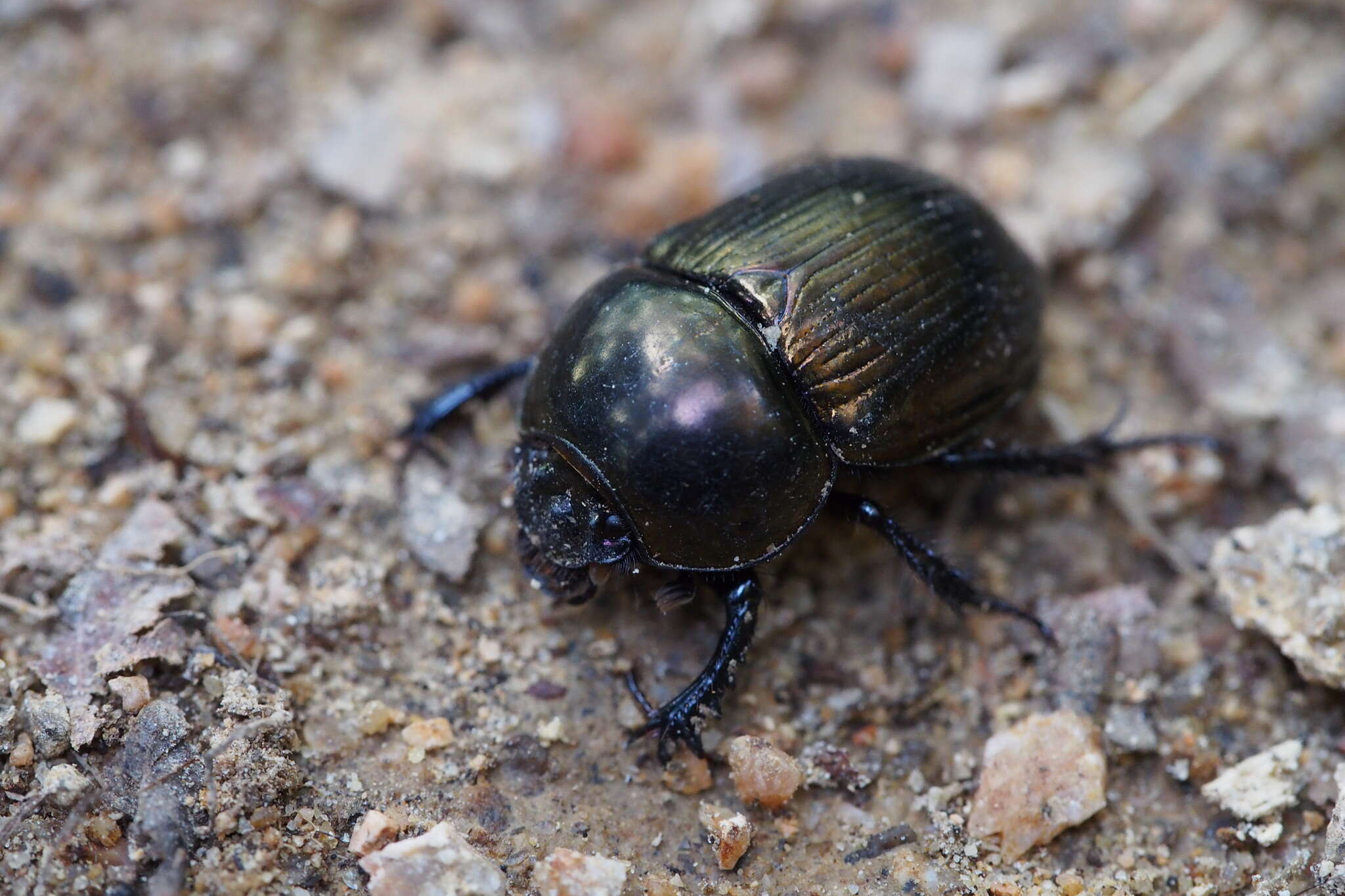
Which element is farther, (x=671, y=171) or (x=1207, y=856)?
(x=671, y=171)

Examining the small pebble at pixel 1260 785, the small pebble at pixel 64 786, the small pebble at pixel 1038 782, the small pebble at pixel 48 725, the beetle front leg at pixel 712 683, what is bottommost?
the small pebble at pixel 1260 785

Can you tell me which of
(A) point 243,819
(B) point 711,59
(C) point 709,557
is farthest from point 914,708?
(B) point 711,59

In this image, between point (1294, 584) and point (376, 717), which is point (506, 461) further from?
point (1294, 584)

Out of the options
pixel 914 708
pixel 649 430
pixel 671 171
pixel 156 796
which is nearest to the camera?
pixel 156 796

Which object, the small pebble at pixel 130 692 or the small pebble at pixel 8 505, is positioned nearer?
the small pebble at pixel 130 692

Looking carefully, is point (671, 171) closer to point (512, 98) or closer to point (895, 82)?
point (512, 98)

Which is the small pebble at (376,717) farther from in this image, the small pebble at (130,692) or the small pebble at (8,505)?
the small pebble at (8,505)

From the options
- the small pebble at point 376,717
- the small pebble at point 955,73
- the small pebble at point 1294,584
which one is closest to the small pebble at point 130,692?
the small pebble at point 376,717
